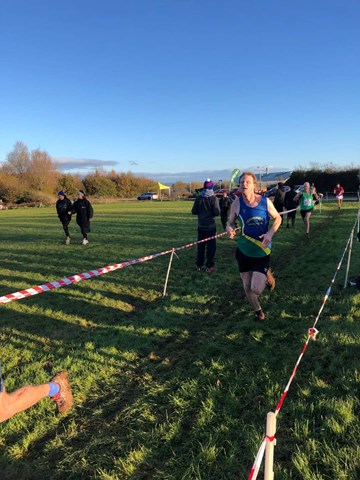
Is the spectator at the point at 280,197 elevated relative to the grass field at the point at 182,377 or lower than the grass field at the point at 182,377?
elevated

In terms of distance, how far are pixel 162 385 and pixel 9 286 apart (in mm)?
5642

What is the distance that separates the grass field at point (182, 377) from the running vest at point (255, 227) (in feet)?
3.54

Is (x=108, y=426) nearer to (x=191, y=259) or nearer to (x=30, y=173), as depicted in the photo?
(x=191, y=259)

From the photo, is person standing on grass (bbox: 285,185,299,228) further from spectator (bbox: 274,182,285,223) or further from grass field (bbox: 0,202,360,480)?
grass field (bbox: 0,202,360,480)

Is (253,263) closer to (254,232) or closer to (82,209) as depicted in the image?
(254,232)

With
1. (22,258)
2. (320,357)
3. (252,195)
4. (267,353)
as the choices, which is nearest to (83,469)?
(267,353)

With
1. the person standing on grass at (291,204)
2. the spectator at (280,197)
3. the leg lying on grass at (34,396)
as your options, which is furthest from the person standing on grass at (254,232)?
the spectator at (280,197)

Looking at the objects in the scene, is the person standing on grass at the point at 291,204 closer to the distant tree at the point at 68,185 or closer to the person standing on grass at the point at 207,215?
the person standing on grass at the point at 207,215

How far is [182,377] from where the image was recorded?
12.7ft

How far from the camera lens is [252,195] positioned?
503 cm

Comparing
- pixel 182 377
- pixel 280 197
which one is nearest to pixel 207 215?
pixel 182 377

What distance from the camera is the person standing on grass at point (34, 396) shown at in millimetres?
2688

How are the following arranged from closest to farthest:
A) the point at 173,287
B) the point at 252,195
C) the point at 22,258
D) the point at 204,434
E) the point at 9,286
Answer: the point at 204,434 → the point at 252,195 → the point at 173,287 → the point at 9,286 → the point at 22,258

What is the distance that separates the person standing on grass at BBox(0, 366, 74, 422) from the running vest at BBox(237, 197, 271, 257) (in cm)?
294
